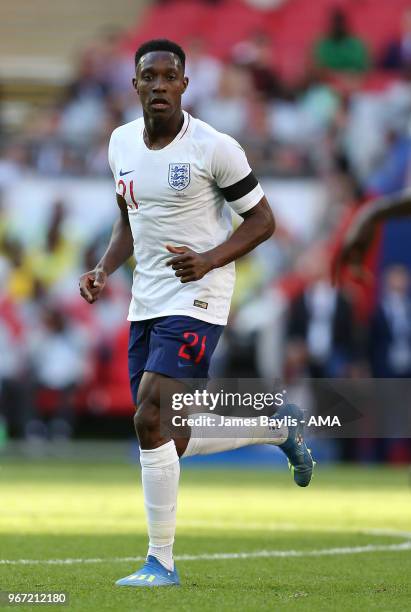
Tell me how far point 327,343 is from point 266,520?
6.92m

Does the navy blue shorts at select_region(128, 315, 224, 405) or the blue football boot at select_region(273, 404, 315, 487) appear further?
the blue football boot at select_region(273, 404, 315, 487)

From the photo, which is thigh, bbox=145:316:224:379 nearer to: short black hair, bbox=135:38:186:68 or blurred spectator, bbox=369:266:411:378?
short black hair, bbox=135:38:186:68

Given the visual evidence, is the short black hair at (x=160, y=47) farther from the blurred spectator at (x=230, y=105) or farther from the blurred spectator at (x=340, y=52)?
the blurred spectator at (x=340, y=52)

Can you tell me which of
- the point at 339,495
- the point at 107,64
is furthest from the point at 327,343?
the point at 107,64

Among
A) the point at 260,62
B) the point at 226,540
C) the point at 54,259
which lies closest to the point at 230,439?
the point at 226,540

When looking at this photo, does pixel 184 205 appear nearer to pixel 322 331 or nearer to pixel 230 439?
pixel 230 439

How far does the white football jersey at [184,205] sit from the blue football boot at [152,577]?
3.86 feet

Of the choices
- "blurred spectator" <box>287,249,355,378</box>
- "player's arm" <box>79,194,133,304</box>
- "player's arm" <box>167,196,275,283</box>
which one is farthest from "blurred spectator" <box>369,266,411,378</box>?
"player's arm" <box>167,196,275,283</box>

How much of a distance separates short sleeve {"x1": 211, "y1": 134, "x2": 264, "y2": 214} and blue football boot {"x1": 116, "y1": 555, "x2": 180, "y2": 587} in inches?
68.0

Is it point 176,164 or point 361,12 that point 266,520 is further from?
point 361,12

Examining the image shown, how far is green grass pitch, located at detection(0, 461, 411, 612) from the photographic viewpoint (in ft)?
19.7

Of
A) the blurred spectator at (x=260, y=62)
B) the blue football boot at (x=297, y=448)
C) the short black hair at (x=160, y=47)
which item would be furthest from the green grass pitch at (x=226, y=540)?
the blurred spectator at (x=260, y=62)

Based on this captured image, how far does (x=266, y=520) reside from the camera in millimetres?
10016

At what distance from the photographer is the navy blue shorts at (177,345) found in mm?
6422
